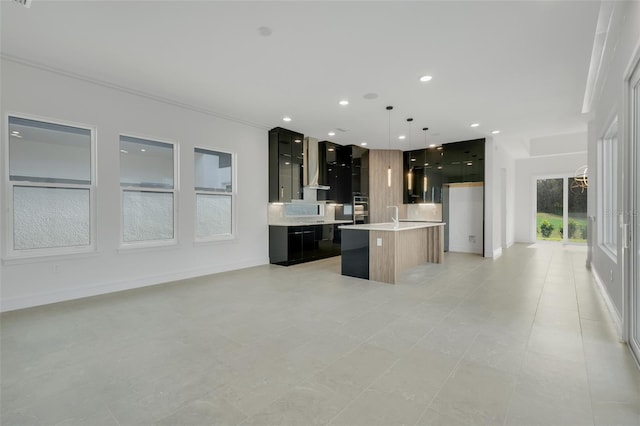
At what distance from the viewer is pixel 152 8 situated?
269 cm

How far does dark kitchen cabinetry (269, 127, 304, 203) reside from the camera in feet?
21.4

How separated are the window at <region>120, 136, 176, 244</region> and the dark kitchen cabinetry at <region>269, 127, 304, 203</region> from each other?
2.12m

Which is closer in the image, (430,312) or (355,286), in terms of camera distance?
(430,312)

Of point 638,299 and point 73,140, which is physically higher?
point 73,140

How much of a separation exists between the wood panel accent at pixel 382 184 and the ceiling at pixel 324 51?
3425mm

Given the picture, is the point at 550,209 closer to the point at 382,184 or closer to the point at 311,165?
the point at 382,184

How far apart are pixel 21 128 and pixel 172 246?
8.10 feet

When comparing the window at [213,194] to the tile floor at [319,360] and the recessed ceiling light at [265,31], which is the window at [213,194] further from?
the recessed ceiling light at [265,31]

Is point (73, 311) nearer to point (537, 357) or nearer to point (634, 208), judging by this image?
point (537, 357)

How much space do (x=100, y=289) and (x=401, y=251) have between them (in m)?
4.92

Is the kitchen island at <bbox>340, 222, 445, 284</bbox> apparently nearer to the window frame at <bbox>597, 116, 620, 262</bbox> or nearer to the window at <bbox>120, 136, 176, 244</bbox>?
the window frame at <bbox>597, 116, 620, 262</bbox>

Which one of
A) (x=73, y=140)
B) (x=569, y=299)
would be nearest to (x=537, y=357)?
(x=569, y=299)

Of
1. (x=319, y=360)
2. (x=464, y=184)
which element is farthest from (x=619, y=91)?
(x=464, y=184)

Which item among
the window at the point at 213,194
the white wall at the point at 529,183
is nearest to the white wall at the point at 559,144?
the white wall at the point at 529,183
